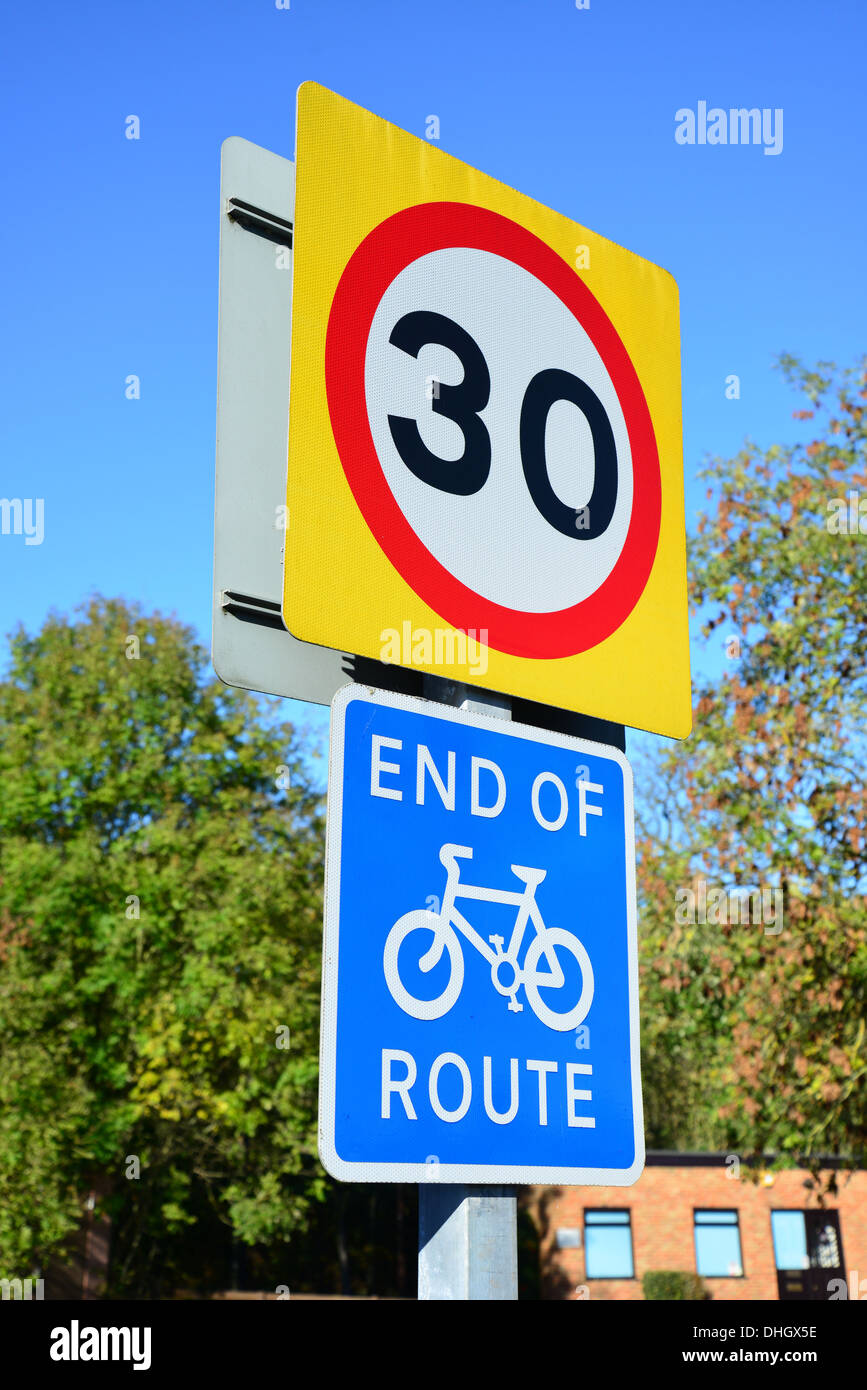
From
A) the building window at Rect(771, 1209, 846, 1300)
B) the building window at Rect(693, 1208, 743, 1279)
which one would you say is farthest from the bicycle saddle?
the building window at Rect(771, 1209, 846, 1300)

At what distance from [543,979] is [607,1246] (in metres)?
32.0

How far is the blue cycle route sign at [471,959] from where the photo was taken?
1795 mm

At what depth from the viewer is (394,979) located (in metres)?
1.85

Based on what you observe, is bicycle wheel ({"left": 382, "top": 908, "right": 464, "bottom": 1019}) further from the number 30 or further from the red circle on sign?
the number 30

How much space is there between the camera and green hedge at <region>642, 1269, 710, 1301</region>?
96.9ft

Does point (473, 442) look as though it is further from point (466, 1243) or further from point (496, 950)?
point (466, 1243)

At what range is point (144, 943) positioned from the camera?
21.6 metres

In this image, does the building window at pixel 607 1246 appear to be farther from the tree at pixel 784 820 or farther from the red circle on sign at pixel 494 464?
the red circle on sign at pixel 494 464

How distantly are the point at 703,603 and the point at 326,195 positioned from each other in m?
11.1

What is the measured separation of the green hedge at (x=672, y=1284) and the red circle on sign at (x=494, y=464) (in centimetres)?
3051

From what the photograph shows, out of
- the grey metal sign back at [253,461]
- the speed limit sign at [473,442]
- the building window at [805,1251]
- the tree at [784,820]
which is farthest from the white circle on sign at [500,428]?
the building window at [805,1251]

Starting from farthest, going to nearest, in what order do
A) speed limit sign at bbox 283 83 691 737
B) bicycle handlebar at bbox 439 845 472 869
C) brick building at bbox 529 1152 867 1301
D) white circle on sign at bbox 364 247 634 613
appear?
brick building at bbox 529 1152 867 1301 < white circle on sign at bbox 364 247 634 613 < speed limit sign at bbox 283 83 691 737 < bicycle handlebar at bbox 439 845 472 869
